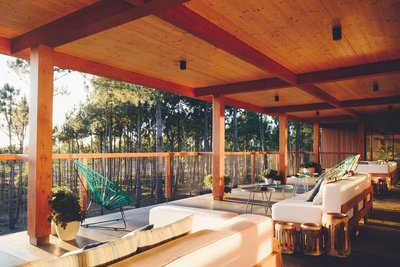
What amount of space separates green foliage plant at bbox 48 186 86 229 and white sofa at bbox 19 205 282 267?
2192 mm

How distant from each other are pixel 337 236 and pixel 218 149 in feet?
13.7

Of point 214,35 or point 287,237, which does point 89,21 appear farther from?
point 287,237

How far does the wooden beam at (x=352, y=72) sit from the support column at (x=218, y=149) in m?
1.98

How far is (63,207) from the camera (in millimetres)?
3869

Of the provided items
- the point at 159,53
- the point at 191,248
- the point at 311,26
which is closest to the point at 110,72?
the point at 159,53

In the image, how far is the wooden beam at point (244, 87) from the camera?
259 inches

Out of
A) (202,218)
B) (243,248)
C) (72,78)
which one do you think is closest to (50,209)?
(202,218)

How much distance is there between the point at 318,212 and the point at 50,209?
3158 millimetres

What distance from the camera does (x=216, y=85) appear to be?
7.42m

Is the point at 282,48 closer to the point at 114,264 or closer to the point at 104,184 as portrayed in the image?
the point at 104,184

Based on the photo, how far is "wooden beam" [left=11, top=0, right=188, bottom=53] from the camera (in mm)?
2902

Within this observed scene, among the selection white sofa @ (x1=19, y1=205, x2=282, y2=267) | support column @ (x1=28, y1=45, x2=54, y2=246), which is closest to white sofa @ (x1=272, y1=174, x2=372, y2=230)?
white sofa @ (x1=19, y1=205, x2=282, y2=267)

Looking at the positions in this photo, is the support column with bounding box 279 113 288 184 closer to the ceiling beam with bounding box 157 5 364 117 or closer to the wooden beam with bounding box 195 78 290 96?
the wooden beam with bounding box 195 78 290 96

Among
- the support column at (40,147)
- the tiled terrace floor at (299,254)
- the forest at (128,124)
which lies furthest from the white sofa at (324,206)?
the forest at (128,124)
